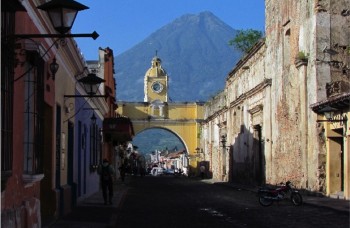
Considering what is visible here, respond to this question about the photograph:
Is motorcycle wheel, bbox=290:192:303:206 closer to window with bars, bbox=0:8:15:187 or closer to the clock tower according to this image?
window with bars, bbox=0:8:15:187

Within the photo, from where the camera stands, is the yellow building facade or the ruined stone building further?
the yellow building facade

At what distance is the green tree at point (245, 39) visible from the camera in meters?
48.6

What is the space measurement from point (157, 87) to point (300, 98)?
5017 cm

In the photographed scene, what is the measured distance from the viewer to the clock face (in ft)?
248

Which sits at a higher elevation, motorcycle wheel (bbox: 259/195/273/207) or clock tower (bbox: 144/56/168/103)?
clock tower (bbox: 144/56/168/103)

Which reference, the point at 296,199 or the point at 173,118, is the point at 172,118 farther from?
the point at 296,199

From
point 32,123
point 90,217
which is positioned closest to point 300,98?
point 90,217

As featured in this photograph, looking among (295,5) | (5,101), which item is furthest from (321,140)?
(5,101)

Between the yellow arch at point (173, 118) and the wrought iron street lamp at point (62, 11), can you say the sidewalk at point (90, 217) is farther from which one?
the yellow arch at point (173, 118)

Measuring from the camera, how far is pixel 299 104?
26.7 meters

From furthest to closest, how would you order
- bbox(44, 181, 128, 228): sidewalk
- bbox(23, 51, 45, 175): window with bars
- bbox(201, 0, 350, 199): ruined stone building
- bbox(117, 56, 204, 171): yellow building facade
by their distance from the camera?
bbox(117, 56, 204, 171): yellow building facade < bbox(201, 0, 350, 199): ruined stone building < bbox(44, 181, 128, 228): sidewalk < bbox(23, 51, 45, 175): window with bars

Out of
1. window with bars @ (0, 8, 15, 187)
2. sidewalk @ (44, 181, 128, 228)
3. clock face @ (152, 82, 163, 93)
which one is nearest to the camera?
window with bars @ (0, 8, 15, 187)

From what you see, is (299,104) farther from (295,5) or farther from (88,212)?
(88,212)

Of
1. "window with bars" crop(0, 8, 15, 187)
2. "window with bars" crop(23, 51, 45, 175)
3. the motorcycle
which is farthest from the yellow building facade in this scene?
"window with bars" crop(0, 8, 15, 187)
